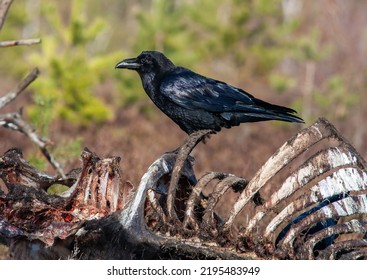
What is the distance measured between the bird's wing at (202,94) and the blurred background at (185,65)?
124 centimetres

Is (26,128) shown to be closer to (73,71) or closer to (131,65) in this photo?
(131,65)

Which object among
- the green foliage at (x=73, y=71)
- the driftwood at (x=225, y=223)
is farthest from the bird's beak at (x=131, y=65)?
the green foliage at (x=73, y=71)

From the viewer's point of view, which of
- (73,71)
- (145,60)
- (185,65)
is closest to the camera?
(145,60)

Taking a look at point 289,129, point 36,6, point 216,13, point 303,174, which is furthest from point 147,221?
point 36,6

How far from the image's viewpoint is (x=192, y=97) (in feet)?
19.4

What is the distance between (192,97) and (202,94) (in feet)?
0.39

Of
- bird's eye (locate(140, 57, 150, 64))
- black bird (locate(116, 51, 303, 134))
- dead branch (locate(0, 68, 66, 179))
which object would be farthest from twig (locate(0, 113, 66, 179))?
bird's eye (locate(140, 57, 150, 64))

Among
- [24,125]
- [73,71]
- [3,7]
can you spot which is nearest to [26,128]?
[24,125]

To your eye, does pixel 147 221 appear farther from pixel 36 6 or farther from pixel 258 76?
pixel 36 6

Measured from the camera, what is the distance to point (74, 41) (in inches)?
527

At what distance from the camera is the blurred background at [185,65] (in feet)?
35.9

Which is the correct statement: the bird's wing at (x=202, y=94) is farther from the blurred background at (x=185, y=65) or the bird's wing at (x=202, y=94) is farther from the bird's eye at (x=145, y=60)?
the blurred background at (x=185, y=65)
